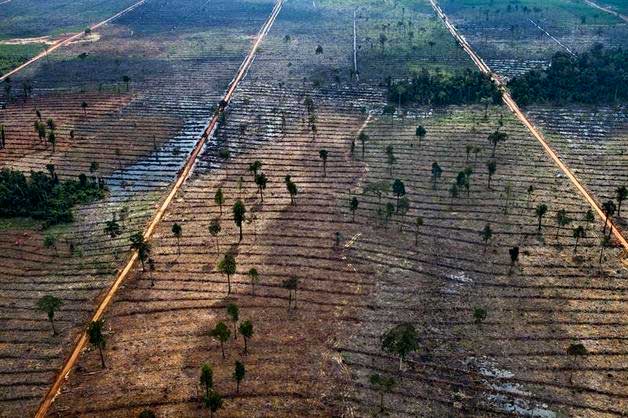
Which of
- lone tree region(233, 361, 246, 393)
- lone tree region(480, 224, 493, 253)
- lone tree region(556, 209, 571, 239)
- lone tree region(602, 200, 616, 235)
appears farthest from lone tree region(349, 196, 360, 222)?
lone tree region(233, 361, 246, 393)

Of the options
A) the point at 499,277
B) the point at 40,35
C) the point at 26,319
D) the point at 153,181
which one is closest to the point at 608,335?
the point at 499,277

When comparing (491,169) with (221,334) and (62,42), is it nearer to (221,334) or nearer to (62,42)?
(221,334)

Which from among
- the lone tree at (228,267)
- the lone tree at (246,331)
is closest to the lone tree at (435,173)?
the lone tree at (228,267)

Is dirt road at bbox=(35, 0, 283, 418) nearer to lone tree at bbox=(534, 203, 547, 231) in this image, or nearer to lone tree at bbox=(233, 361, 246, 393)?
lone tree at bbox=(233, 361, 246, 393)

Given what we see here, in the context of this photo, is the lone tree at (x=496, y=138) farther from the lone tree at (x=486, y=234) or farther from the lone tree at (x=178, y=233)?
the lone tree at (x=178, y=233)

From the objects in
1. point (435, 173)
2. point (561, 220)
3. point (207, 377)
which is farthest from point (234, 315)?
point (435, 173)

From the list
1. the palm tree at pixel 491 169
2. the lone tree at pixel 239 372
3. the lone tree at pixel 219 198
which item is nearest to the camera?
the lone tree at pixel 239 372
